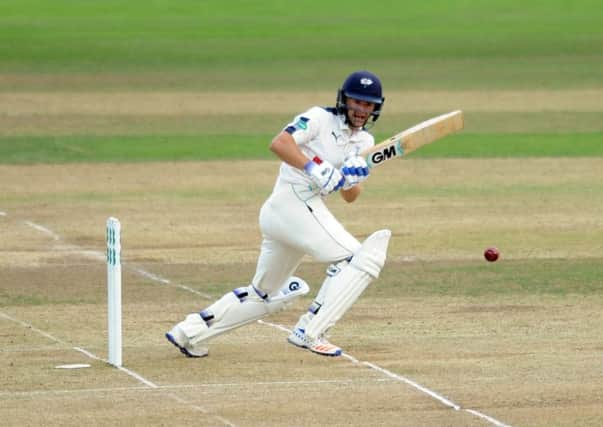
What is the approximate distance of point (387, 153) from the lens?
9.60 m

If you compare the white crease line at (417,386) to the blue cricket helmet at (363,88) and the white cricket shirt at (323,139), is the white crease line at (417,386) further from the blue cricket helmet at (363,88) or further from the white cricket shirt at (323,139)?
the blue cricket helmet at (363,88)

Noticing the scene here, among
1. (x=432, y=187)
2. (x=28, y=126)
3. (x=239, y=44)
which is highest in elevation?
(x=239, y=44)

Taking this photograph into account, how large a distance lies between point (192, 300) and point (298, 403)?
12.5 ft

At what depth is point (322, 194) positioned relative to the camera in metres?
9.35

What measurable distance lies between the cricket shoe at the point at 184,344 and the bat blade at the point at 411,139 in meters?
1.42

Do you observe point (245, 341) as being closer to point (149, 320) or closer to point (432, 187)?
point (149, 320)

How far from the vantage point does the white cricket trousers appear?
30.3 feet

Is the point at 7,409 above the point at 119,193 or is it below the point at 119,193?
below

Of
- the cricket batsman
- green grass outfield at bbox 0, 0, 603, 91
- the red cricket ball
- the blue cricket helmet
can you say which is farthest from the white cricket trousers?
green grass outfield at bbox 0, 0, 603, 91

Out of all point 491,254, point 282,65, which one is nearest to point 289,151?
point 491,254

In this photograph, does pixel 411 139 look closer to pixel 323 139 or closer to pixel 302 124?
pixel 323 139

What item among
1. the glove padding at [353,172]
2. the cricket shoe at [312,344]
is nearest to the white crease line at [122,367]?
the cricket shoe at [312,344]

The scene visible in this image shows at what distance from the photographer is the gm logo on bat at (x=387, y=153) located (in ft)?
31.3

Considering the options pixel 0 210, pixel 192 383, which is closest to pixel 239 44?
pixel 0 210
